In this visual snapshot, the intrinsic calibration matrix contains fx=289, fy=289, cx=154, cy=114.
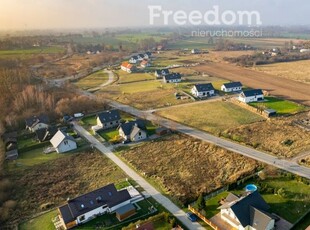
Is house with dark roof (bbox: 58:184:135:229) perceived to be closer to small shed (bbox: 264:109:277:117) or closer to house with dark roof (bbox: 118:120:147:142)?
house with dark roof (bbox: 118:120:147:142)

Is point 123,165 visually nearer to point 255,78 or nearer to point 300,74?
point 255,78

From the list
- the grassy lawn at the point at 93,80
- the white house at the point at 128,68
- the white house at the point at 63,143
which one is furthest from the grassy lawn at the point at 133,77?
the white house at the point at 63,143

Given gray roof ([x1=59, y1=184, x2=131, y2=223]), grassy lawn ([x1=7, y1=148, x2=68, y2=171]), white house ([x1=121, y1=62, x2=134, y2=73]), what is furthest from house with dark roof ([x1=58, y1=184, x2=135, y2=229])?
white house ([x1=121, y1=62, x2=134, y2=73])

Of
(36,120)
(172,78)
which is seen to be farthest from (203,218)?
(172,78)

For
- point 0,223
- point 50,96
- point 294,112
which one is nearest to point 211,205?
point 0,223

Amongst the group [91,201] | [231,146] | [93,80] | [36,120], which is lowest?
[91,201]

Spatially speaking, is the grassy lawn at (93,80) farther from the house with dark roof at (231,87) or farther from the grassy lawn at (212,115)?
the house with dark roof at (231,87)

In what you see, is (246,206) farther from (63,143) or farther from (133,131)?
(63,143)
